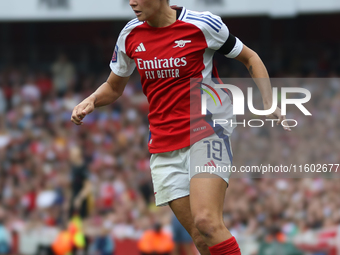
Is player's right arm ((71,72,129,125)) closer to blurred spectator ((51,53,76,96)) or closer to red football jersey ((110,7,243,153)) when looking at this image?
red football jersey ((110,7,243,153))

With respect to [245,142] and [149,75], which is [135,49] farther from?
[245,142]

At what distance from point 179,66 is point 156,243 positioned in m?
6.23

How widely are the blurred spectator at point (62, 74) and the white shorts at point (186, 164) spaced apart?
35.0 ft

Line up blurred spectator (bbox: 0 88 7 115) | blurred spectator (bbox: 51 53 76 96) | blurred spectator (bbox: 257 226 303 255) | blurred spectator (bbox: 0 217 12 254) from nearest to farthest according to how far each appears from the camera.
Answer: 1. blurred spectator (bbox: 257 226 303 255)
2. blurred spectator (bbox: 0 217 12 254)
3. blurred spectator (bbox: 0 88 7 115)
4. blurred spectator (bbox: 51 53 76 96)

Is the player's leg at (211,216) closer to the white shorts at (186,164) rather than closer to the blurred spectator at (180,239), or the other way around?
the white shorts at (186,164)

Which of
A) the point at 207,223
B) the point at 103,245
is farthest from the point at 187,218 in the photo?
the point at 103,245

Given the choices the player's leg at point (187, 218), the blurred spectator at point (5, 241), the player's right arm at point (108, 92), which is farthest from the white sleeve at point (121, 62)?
the blurred spectator at point (5, 241)

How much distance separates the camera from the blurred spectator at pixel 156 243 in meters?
9.50

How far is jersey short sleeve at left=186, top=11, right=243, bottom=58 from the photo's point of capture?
3.87 m

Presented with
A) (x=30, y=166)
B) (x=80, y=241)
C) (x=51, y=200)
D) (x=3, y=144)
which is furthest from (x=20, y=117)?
(x=80, y=241)

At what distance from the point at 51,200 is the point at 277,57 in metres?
7.85

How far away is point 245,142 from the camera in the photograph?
12023 mm

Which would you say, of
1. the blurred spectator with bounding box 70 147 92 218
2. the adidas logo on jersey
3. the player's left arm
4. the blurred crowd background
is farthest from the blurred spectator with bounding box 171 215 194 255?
the adidas logo on jersey

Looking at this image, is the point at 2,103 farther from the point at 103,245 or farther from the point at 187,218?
the point at 187,218
